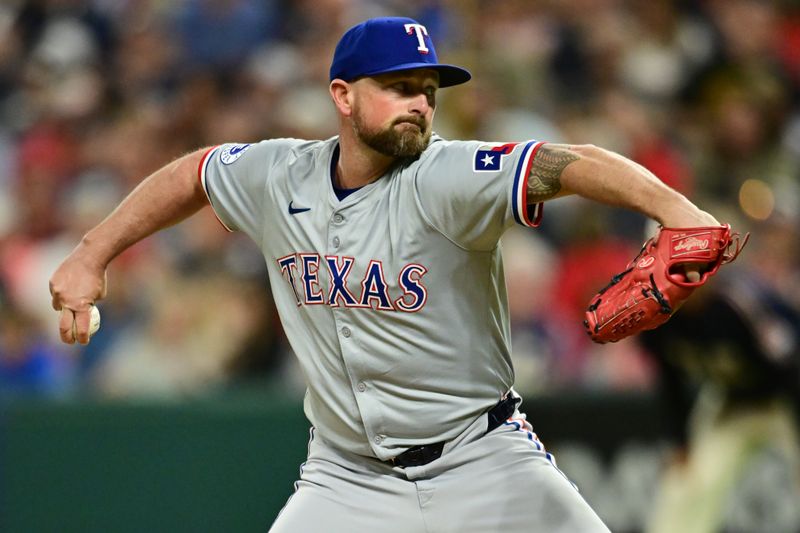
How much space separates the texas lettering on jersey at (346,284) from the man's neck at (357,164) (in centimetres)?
27

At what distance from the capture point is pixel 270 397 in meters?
6.78

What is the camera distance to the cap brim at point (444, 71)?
367cm

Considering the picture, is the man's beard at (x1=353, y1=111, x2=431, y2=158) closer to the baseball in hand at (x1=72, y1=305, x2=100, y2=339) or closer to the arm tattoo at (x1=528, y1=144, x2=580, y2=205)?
the arm tattoo at (x1=528, y1=144, x2=580, y2=205)

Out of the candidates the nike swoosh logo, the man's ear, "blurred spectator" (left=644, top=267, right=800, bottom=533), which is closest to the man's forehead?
the man's ear

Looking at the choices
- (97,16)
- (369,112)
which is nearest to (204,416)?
(369,112)

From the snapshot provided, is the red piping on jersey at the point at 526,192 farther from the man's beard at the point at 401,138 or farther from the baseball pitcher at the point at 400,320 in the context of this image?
the man's beard at the point at 401,138

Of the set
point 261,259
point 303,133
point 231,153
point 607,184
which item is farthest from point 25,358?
point 607,184

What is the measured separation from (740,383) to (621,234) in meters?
1.29

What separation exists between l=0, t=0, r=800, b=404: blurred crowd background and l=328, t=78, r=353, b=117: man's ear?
3426 mm

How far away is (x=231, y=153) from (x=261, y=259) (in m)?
3.45

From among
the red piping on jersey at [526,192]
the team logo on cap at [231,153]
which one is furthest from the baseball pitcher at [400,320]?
the team logo on cap at [231,153]

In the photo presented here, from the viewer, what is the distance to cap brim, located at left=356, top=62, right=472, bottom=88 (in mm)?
3668

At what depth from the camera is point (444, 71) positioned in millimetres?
3834

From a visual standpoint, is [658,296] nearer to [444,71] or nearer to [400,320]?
[400,320]
